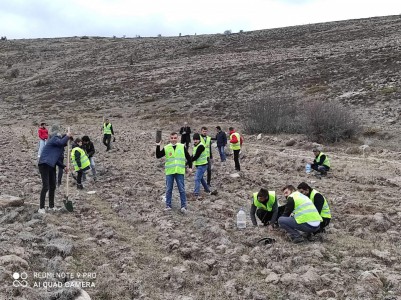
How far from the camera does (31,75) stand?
172 feet

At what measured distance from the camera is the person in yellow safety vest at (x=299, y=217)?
23.3ft

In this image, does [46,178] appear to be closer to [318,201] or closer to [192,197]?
[192,197]

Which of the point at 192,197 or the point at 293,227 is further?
the point at 192,197

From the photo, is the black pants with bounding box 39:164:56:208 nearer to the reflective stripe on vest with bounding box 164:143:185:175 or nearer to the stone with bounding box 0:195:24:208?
the stone with bounding box 0:195:24:208

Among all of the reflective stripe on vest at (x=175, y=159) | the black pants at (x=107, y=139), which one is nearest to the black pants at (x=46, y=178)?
the reflective stripe on vest at (x=175, y=159)

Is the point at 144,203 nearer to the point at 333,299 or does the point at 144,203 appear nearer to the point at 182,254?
the point at 182,254

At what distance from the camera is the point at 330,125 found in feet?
64.2

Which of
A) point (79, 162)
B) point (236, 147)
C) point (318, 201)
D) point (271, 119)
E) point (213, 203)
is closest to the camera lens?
point (318, 201)

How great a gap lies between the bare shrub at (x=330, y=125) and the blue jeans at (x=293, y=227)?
13.0 metres

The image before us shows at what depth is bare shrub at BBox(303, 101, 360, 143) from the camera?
19.5m

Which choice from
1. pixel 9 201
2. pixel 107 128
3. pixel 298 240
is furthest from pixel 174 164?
pixel 107 128

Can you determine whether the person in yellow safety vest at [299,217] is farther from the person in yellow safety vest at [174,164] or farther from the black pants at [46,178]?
the black pants at [46,178]

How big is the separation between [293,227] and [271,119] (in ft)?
51.5

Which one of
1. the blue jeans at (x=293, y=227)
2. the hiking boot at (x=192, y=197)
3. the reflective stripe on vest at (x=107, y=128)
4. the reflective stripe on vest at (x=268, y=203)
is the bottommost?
the hiking boot at (x=192, y=197)
